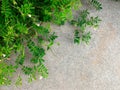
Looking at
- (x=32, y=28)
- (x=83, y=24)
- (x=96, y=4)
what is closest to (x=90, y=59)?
(x=83, y=24)

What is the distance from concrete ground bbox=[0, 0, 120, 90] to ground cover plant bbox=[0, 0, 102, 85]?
0.32ft

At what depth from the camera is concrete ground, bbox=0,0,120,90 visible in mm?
2809

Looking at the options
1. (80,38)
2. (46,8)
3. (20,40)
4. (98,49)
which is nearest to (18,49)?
(20,40)

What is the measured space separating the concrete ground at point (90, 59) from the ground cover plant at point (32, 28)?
10 centimetres

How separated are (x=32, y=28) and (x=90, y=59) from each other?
2.20 ft

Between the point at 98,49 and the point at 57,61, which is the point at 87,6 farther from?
the point at 57,61

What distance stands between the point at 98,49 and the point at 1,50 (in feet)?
3.16

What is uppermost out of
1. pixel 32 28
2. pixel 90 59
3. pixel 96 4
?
pixel 96 4

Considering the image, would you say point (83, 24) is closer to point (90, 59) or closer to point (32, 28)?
point (90, 59)

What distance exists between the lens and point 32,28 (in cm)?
257

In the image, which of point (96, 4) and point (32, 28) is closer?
point (32, 28)

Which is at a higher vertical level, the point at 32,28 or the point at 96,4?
the point at 96,4

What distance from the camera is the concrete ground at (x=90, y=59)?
281cm

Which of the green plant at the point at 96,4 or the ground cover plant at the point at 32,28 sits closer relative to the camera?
the ground cover plant at the point at 32,28
